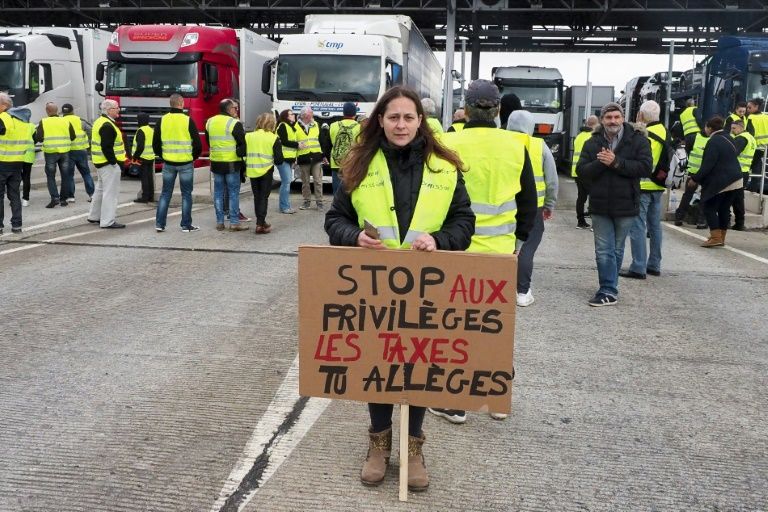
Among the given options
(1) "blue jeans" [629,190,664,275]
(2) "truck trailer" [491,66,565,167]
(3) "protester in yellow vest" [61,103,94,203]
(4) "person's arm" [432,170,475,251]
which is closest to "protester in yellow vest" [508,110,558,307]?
(1) "blue jeans" [629,190,664,275]

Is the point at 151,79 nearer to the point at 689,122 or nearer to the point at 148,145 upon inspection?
the point at 148,145

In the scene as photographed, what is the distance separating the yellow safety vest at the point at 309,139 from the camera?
14.5 m

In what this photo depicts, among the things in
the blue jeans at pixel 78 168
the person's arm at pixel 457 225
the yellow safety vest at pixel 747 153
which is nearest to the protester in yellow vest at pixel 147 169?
the blue jeans at pixel 78 168

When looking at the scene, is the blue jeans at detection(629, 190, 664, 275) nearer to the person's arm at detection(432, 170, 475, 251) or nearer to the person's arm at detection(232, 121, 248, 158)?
the person's arm at detection(432, 170, 475, 251)

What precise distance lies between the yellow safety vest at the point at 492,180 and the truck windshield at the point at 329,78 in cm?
1241

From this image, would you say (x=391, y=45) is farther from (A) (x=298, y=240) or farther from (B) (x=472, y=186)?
(B) (x=472, y=186)

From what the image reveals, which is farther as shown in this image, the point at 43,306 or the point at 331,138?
the point at 331,138

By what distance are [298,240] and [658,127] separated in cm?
491

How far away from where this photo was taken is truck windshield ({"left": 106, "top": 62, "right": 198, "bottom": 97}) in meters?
20.4

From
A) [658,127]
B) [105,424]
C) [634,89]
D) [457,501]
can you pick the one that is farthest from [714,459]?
[634,89]

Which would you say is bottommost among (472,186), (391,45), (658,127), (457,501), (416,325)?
(457,501)

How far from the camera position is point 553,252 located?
34.8 feet

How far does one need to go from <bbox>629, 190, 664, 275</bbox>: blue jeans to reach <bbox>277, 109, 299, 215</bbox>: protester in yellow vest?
6.91 m

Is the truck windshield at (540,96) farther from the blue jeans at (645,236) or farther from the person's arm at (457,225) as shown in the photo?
the person's arm at (457,225)
